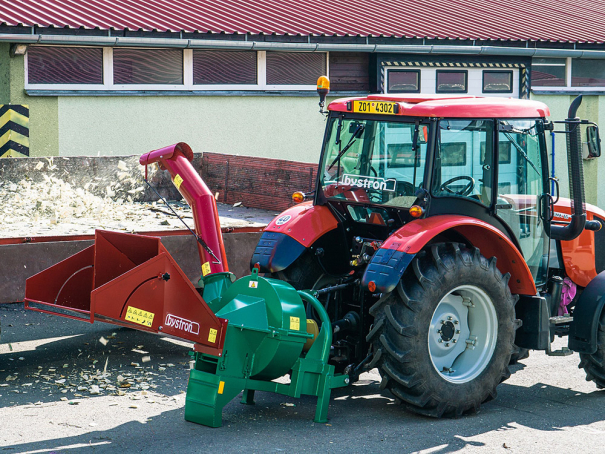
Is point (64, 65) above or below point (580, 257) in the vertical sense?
above

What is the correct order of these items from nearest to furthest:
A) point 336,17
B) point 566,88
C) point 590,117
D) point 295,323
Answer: point 295,323, point 336,17, point 566,88, point 590,117

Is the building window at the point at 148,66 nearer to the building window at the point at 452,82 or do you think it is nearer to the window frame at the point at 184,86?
the window frame at the point at 184,86

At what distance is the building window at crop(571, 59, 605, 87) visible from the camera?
55.8 ft

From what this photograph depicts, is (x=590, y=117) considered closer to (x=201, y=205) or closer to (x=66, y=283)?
(x=201, y=205)

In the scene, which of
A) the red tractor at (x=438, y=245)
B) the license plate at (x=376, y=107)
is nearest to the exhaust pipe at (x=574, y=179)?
the red tractor at (x=438, y=245)

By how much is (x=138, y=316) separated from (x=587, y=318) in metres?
2.97

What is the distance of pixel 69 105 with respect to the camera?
1227 centimetres

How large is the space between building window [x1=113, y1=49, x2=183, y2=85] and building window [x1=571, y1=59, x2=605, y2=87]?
8.12 m

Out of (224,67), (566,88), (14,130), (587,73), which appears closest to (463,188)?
(14,130)

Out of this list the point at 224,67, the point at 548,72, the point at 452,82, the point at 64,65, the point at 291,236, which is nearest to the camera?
the point at 291,236

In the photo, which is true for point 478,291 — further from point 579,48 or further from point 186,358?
point 579,48

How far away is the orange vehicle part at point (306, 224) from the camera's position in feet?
19.1

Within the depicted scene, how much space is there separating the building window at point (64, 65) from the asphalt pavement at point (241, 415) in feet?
20.2

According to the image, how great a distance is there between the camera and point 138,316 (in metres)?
5.06
